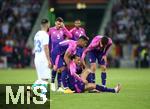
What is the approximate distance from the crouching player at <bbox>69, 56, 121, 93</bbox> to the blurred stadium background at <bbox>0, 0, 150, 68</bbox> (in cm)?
1879

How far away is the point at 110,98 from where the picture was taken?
1689 centimetres

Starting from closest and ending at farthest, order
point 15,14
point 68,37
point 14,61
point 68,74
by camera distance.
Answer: point 68,74
point 68,37
point 14,61
point 15,14

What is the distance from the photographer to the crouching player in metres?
18.2

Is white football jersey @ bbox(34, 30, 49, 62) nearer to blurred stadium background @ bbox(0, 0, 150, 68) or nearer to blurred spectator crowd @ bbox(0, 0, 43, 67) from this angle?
blurred stadium background @ bbox(0, 0, 150, 68)

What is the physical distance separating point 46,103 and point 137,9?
25321 millimetres

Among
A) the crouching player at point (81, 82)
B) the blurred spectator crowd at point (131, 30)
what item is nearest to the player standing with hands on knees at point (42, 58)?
the crouching player at point (81, 82)

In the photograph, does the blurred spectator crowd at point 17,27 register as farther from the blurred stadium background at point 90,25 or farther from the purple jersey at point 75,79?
the purple jersey at point 75,79

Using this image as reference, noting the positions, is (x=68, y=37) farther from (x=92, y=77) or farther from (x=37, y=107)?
(x=37, y=107)

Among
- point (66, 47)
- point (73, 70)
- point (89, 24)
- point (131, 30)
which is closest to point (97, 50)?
point (66, 47)

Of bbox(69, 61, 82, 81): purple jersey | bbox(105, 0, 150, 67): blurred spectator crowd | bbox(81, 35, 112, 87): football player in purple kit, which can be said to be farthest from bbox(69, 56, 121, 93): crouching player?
bbox(105, 0, 150, 67): blurred spectator crowd

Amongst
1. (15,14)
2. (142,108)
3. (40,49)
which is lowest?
(142,108)

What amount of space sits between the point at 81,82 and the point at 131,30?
21092mm

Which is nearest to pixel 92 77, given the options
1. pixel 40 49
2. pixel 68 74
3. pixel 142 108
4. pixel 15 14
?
pixel 68 74

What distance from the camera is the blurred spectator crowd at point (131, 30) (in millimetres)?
37969
